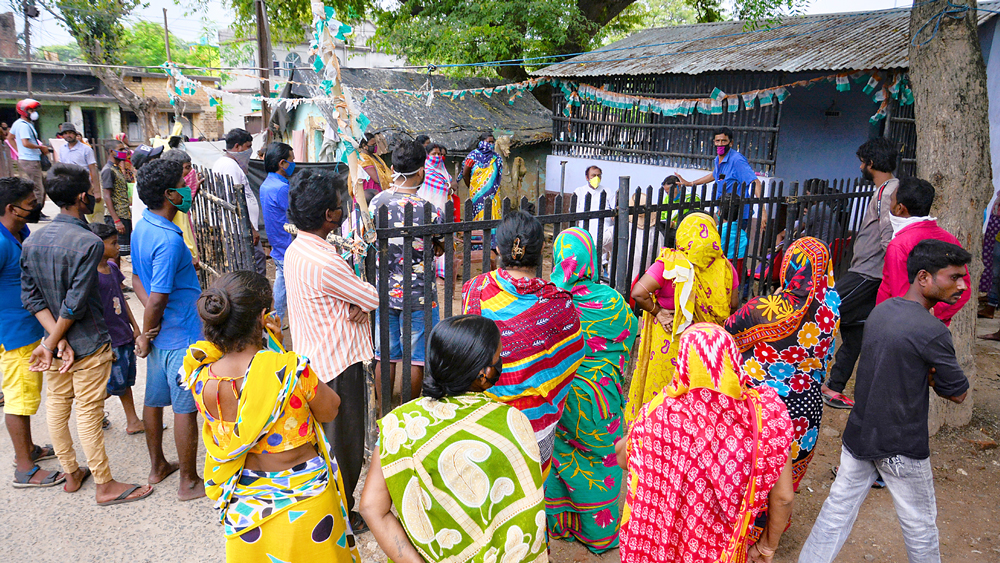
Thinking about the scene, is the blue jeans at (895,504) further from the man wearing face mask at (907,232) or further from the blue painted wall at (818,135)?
the blue painted wall at (818,135)

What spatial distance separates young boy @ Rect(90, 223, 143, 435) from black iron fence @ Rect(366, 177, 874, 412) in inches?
67.5

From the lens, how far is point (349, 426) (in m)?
→ 3.25

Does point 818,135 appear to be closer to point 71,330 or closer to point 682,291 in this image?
point 682,291

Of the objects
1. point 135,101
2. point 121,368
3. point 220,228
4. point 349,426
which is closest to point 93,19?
point 135,101

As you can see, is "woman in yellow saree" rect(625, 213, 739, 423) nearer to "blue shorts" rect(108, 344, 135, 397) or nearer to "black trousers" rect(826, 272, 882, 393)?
"black trousers" rect(826, 272, 882, 393)

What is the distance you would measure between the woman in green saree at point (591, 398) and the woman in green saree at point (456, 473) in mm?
1210

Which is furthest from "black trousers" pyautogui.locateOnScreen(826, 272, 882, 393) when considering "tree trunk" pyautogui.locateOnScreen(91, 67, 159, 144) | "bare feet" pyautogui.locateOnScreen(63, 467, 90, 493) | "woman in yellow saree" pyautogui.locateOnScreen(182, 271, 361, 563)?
"tree trunk" pyautogui.locateOnScreen(91, 67, 159, 144)

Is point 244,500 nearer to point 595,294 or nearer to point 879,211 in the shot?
point 595,294

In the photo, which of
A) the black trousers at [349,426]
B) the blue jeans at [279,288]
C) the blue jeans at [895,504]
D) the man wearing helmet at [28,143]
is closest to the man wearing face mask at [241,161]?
the blue jeans at [279,288]

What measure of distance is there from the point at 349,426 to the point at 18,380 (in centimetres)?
212

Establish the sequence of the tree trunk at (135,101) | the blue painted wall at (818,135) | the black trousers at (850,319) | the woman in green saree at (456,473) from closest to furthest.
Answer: the woman in green saree at (456,473), the black trousers at (850,319), the blue painted wall at (818,135), the tree trunk at (135,101)

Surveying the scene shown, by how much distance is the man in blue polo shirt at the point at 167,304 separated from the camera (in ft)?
11.1

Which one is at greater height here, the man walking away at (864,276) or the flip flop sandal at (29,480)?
the man walking away at (864,276)

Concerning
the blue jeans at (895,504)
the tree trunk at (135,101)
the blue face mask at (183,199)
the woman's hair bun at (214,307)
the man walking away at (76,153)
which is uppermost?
the tree trunk at (135,101)
